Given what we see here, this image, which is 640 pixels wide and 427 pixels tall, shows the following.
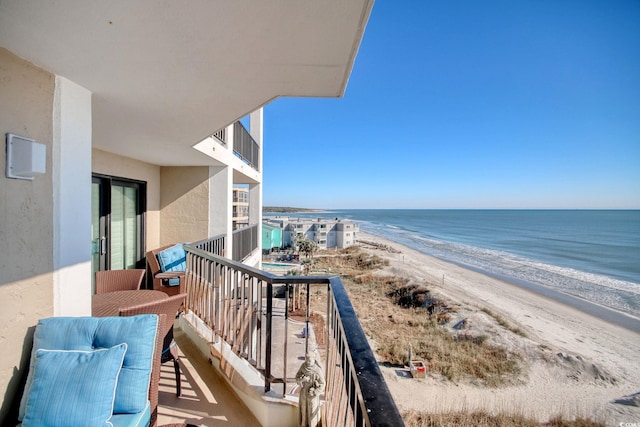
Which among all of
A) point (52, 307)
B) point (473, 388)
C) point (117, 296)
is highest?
point (52, 307)

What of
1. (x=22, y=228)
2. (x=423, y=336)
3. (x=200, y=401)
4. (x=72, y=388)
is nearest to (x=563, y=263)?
(x=423, y=336)

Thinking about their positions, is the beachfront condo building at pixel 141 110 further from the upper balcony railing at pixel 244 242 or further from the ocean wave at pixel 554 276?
the ocean wave at pixel 554 276

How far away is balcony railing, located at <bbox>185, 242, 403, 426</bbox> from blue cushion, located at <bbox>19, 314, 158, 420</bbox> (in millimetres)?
685

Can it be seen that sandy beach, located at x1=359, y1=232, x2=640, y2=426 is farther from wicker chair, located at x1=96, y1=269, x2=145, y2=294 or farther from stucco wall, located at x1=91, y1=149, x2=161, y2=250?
stucco wall, located at x1=91, y1=149, x2=161, y2=250

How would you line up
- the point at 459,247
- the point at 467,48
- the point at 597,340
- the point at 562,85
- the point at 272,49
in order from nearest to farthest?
1. the point at 272,49
2. the point at 597,340
3. the point at 467,48
4. the point at 562,85
5. the point at 459,247

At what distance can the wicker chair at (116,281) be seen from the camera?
9.72ft

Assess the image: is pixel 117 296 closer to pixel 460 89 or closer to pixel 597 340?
pixel 597 340

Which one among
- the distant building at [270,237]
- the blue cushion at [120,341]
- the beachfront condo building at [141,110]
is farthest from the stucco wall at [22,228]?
the distant building at [270,237]

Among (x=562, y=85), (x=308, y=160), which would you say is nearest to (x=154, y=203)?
(x=308, y=160)

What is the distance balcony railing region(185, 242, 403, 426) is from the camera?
2.33ft

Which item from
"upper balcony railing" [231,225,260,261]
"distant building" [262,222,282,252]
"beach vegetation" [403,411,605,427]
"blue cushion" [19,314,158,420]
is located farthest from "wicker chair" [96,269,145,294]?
"distant building" [262,222,282,252]

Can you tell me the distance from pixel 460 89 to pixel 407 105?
436 centimetres

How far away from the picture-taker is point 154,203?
16.9 feet

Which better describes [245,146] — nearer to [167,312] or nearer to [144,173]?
[144,173]
